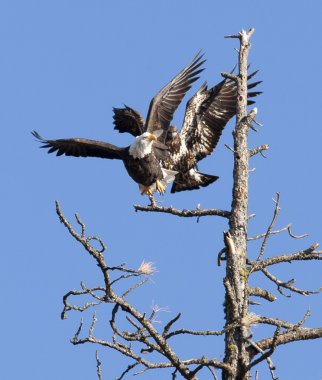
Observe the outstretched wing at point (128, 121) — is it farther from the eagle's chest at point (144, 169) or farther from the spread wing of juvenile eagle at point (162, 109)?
the eagle's chest at point (144, 169)

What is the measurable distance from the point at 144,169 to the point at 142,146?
0.25m

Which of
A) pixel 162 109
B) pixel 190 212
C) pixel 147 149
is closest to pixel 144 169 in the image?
pixel 147 149

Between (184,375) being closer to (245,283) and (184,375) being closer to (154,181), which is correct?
(245,283)

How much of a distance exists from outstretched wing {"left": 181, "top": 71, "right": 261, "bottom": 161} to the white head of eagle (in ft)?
3.47

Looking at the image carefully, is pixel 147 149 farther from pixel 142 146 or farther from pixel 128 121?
pixel 128 121

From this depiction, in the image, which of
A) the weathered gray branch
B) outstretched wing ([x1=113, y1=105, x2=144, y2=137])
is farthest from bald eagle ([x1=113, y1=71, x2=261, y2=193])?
the weathered gray branch

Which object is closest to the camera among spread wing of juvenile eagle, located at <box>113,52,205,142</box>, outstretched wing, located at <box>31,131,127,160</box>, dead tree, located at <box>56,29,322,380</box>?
dead tree, located at <box>56,29,322,380</box>

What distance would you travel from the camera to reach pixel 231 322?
228 inches

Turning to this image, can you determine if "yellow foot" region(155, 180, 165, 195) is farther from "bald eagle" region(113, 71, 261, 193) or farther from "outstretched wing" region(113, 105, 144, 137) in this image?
"outstretched wing" region(113, 105, 144, 137)

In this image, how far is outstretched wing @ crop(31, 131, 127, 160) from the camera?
977 centimetres

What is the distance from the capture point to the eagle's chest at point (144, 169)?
987cm

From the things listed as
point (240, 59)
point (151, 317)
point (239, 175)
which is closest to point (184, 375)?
point (151, 317)

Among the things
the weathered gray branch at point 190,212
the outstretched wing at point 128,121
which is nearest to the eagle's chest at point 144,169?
the outstretched wing at point 128,121

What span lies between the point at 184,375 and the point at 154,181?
462 cm
